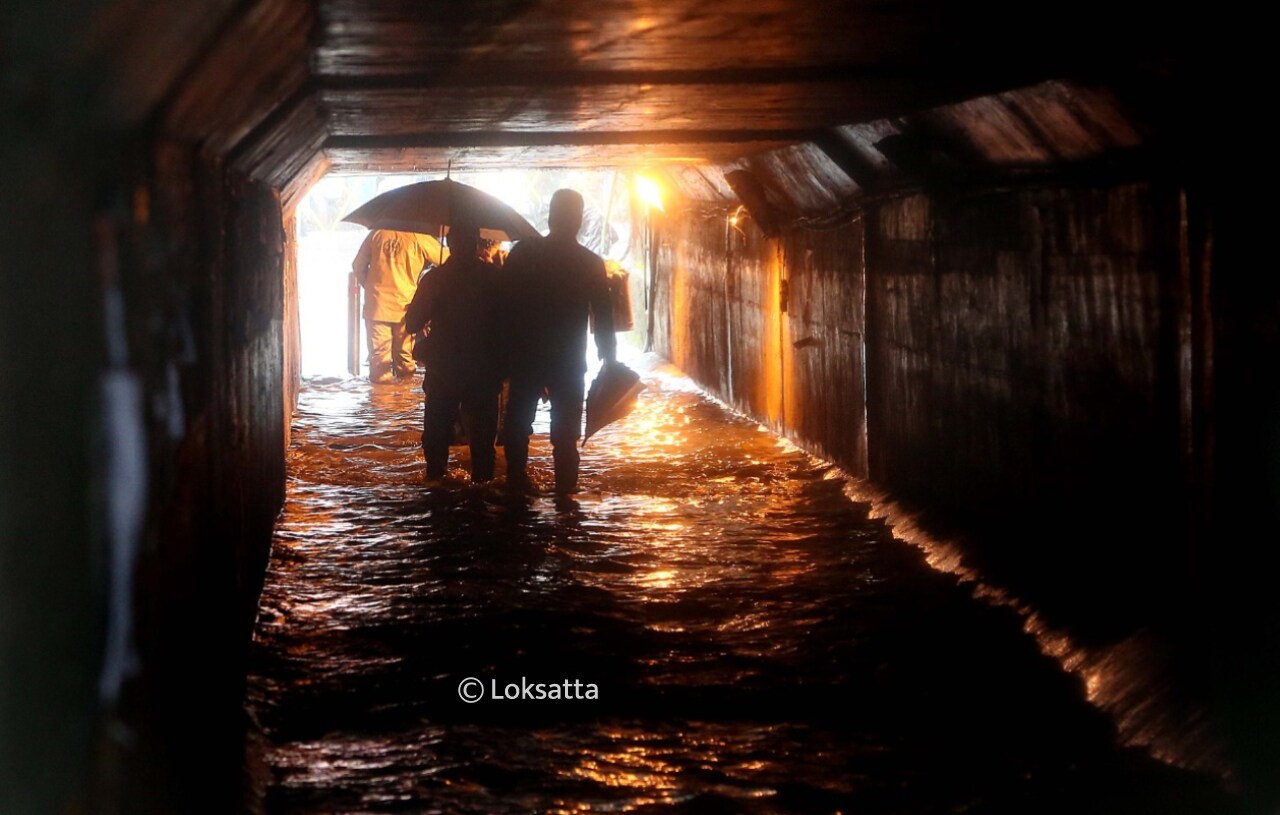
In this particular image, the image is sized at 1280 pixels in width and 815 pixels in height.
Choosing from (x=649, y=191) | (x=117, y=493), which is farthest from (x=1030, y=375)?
(x=649, y=191)

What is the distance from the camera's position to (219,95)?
375cm

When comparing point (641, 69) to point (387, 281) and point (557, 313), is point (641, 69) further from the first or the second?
point (387, 281)

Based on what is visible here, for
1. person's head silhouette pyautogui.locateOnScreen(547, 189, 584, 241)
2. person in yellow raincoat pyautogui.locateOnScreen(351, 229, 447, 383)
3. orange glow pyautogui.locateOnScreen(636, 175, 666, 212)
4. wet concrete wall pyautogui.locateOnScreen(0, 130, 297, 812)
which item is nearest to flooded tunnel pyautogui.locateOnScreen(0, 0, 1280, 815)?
wet concrete wall pyautogui.locateOnScreen(0, 130, 297, 812)

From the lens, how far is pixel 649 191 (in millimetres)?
18422

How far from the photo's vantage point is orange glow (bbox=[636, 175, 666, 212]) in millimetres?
17953

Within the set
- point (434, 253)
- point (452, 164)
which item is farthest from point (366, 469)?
point (434, 253)

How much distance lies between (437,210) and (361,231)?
40225 millimetres

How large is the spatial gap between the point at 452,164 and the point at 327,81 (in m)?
7.54

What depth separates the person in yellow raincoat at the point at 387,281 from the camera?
54.6ft

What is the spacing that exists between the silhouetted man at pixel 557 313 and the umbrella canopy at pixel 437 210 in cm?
88

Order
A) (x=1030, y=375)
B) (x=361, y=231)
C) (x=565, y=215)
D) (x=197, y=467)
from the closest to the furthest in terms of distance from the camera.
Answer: (x=197, y=467) < (x=1030, y=375) < (x=565, y=215) < (x=361, y=231)

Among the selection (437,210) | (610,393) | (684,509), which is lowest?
(684,509)

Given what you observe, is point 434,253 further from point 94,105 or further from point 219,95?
point 94,105

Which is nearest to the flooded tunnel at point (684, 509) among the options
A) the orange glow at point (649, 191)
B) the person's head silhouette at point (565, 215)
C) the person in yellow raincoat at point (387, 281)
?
the person's head silhouette at point (565, 215)
